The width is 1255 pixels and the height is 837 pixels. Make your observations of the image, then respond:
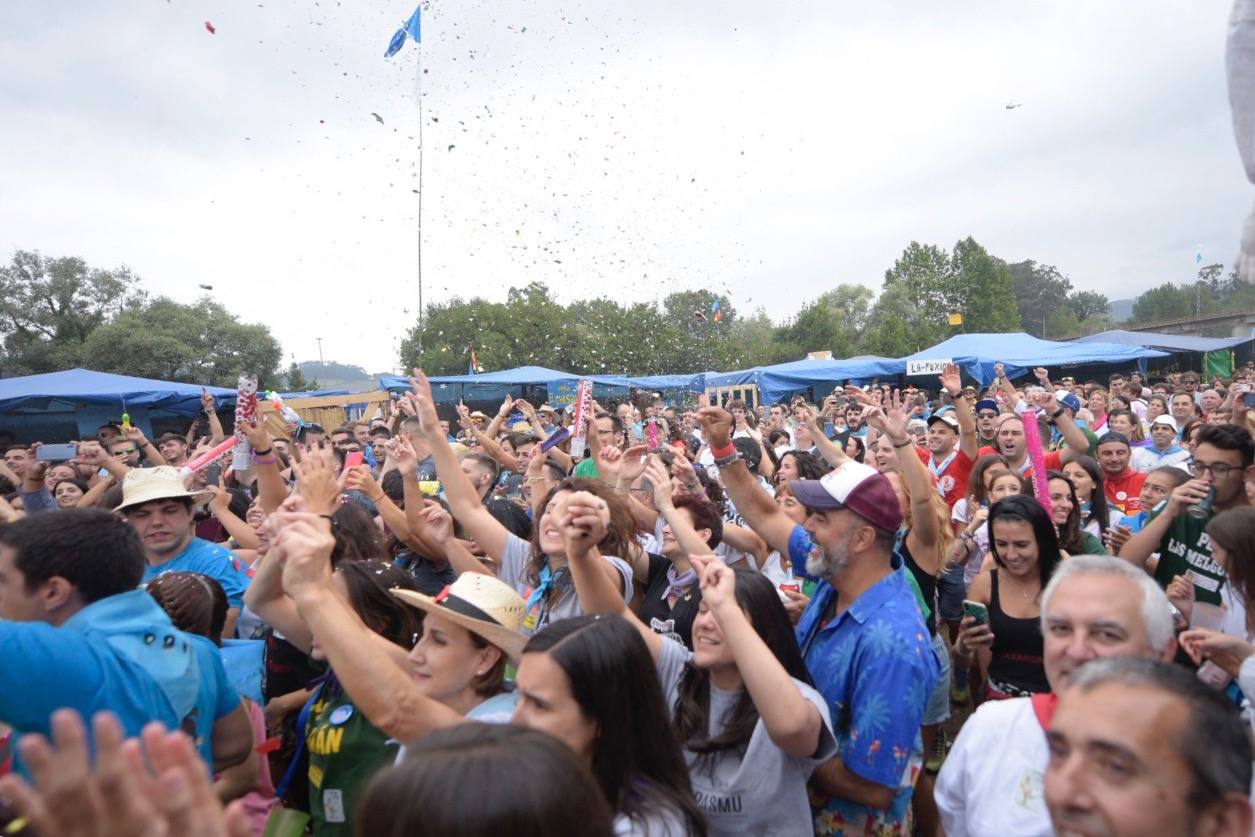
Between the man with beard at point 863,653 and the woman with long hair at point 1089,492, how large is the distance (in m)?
2.68

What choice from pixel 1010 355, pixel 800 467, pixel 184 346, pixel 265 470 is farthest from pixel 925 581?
pixel 184 346

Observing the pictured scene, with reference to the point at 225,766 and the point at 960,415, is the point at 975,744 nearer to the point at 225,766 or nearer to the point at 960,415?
the point at 225,766

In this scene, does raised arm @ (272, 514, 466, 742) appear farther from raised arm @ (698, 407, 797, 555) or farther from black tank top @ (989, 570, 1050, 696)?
black tank top @ (989, 570, 1050, 696)

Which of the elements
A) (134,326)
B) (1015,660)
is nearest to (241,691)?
(1015,660)

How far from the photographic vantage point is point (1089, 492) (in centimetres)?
499

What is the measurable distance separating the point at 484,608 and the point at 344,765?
0.66 meters

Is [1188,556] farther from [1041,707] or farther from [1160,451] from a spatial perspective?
[1160,451]

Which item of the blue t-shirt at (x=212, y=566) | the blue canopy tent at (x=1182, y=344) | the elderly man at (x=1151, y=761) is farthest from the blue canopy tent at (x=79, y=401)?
the blue canopy tent at (x=1182, y=344)

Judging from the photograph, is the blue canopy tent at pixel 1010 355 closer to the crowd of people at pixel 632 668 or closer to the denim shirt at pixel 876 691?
the crowd of people at pixel 632 668

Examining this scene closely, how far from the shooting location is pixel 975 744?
78.9 inches

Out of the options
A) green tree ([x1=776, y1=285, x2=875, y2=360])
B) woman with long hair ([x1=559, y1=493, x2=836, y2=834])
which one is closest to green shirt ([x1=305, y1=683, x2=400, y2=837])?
woman with long hair ([x1=559, y1=493, x2=836, y2=834])

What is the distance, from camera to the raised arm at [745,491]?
Answer: 12.6ft

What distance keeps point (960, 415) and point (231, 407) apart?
18.3m

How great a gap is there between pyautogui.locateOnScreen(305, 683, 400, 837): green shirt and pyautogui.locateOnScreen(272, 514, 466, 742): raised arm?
568mm
